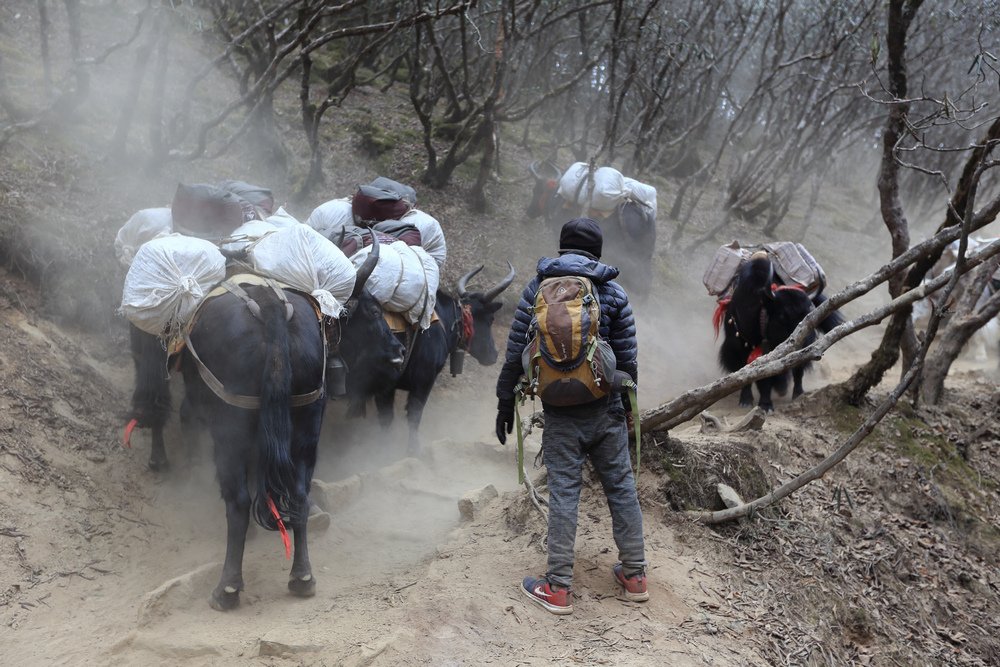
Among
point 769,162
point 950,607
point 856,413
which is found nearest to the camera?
point 950,607

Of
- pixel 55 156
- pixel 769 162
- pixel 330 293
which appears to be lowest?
pixel 330 293

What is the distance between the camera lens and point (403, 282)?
6750mm

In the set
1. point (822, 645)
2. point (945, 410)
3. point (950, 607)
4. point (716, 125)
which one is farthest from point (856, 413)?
point (716, 125)

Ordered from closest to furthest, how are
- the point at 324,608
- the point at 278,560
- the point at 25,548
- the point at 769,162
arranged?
the point at 324,608 < the point at 25,548 < the point at 278,560 < the point at 769,162

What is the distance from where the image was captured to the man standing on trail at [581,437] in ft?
14.5

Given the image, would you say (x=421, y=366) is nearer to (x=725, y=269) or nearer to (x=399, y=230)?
(x=399, y=230)

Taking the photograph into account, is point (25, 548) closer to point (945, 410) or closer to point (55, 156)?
point (55, 156)

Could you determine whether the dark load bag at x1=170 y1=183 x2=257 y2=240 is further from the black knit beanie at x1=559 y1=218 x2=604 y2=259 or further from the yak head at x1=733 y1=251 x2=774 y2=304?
the yak head at x1=733 y1=251 x2=774 y2=304

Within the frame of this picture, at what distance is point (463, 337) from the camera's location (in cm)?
833

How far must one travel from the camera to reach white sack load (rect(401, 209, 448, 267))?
313 inches

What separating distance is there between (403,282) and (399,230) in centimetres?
105

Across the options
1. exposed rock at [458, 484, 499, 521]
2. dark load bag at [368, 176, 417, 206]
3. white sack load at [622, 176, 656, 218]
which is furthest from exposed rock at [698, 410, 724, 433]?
white sack load at [622, 176, 656, 218]

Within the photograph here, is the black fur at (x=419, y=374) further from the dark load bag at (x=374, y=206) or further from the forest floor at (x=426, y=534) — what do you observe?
the dark load bag at (x=374, y=206)

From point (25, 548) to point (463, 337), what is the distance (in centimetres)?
428
